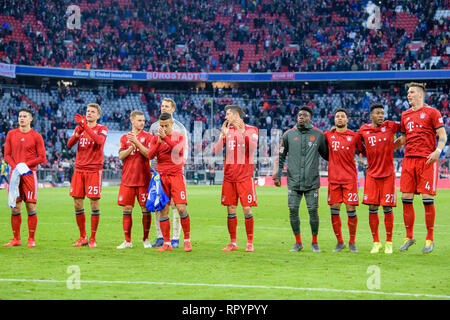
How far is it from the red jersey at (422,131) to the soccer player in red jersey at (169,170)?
3.92 m

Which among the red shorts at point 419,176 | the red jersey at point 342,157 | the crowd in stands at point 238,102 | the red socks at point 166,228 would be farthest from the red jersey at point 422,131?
the crowd in stands at point 238,102

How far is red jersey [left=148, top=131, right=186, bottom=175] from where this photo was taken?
1025 centimetres

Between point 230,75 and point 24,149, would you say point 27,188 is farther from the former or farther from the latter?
point 230,75

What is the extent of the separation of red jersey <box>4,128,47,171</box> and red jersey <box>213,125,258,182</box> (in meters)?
3.34

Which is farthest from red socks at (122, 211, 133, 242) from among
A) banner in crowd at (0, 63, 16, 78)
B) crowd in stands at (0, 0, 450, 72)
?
crowd in stands at (0, 0, 450, 72)

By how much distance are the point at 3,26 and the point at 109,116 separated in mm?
11200

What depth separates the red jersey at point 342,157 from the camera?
10391mm

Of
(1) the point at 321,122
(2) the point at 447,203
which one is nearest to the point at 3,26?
(1) the point at 321,122

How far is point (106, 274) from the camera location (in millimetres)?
7645

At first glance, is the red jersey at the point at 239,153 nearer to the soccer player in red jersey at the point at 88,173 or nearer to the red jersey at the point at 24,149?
the soccer player in red jersey at the point at 88,173

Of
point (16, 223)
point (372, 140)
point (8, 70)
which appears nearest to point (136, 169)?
point (16, 223)

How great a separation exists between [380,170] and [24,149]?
642 centimetres
